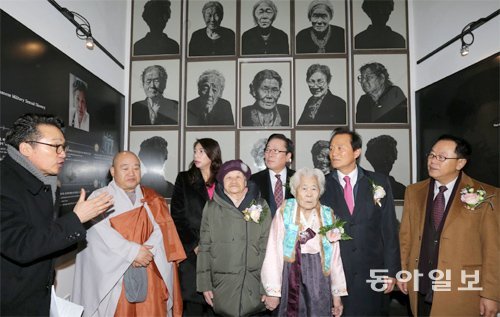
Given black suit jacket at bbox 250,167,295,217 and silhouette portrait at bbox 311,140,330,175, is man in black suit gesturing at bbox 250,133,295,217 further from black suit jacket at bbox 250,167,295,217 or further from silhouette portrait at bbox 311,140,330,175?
silhouette portrait at bbox 311,140,330,175

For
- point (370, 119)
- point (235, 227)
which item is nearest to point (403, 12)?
point (370, 119)

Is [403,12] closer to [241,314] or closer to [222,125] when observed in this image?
[222,125]

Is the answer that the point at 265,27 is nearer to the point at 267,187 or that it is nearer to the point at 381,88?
the point at 381,88

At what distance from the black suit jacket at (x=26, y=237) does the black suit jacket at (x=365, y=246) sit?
5.74 feet

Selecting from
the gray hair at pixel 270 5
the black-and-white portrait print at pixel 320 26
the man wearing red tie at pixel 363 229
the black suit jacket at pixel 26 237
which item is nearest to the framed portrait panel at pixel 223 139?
the black-and-white portrait print at pixel 320 26

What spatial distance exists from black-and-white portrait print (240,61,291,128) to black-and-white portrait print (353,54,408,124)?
0.90 metres

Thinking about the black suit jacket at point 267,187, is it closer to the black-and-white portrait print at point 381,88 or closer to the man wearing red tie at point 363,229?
the man wearing red tie at point 363,229

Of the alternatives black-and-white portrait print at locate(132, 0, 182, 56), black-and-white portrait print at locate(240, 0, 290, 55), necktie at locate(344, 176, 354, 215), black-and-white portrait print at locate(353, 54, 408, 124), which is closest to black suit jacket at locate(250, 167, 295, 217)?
necktie at locate(344, 176, 354, 215)

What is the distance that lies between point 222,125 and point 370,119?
192cm

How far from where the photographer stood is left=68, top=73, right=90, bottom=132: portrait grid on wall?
109 inches

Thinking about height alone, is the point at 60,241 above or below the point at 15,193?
below

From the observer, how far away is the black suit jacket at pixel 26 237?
1.39 meters

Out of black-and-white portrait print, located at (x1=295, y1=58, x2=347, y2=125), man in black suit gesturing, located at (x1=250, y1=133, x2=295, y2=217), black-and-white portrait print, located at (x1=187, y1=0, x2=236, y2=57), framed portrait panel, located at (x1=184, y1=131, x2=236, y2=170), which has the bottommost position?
man in black suit gesturing, located at (x1=250, y1=133, x2=295, y2=217)

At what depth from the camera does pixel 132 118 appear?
13.3ft
